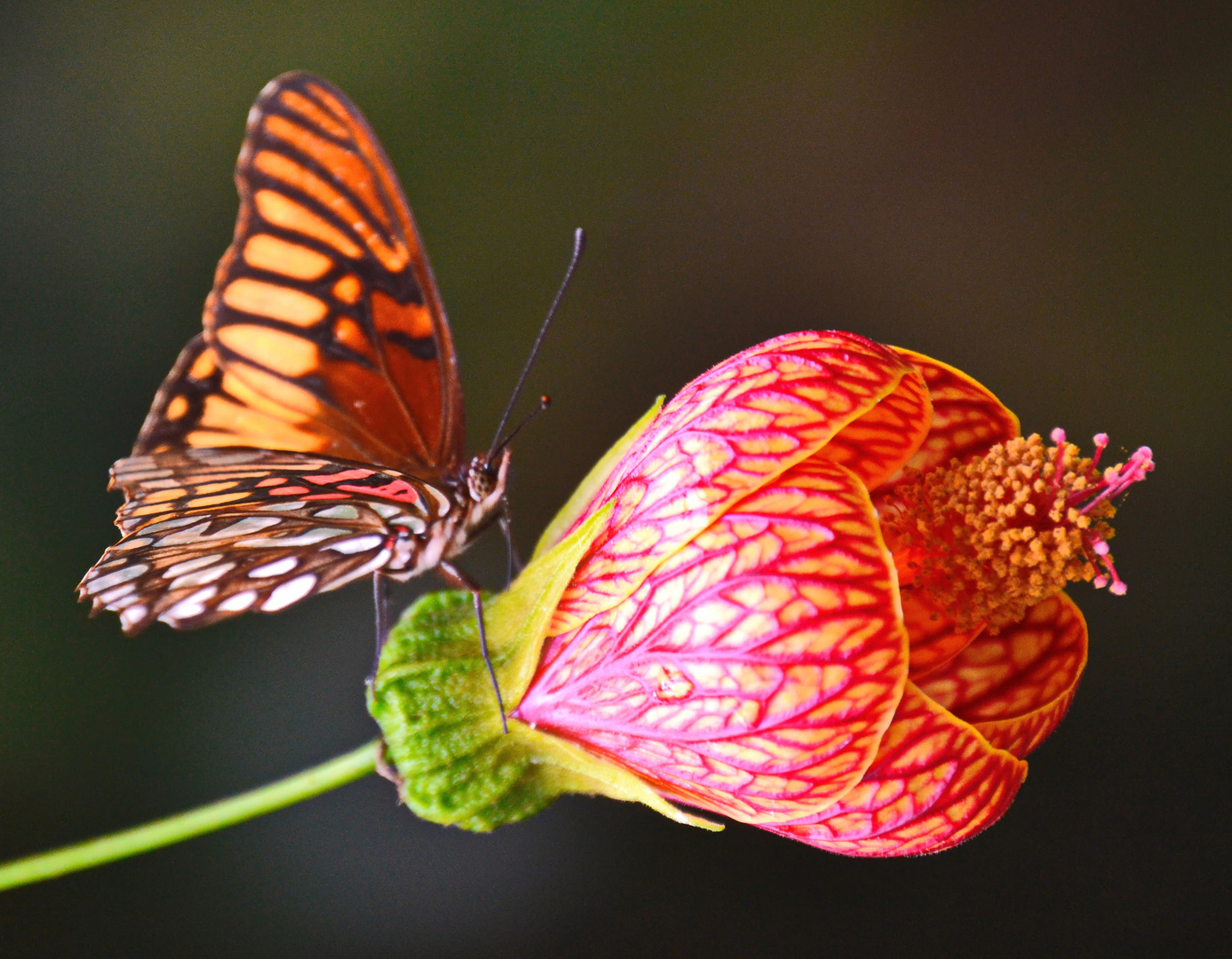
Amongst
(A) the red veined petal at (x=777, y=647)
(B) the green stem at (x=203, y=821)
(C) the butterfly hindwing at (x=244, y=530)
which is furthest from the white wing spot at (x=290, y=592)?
(A) the red veined petal at (x=777, y=647)

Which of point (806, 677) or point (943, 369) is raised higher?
point (943, 369)

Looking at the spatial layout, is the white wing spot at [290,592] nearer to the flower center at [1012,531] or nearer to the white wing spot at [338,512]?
the white wing spot at [338,512]

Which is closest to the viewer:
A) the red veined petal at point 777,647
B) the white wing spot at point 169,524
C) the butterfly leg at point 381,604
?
the red veined petal at point 777,647

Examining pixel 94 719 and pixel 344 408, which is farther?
pixel 94 719

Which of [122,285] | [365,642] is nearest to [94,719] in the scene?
[365,642]

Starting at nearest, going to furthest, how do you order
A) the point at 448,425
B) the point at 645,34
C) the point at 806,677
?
the point at 806,677 → the point at 448,425 → the point at 645,34

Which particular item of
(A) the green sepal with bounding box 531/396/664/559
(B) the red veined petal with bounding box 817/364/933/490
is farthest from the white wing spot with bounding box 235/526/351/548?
(B) the red veined petal with bounding box 817/364/933/490

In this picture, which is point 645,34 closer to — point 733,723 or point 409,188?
point 409,188
